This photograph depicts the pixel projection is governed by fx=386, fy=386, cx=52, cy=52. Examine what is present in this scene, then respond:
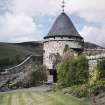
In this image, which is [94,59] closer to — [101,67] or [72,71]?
[72,71]

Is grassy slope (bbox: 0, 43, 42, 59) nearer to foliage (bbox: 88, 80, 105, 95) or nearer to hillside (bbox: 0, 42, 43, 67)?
hillside (bbox: 0, 42, 43, 67)

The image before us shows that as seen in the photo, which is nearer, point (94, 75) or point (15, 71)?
point (94, 75)

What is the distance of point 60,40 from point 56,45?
0.74 metres

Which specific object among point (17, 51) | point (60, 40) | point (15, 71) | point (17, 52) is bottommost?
point (15, 71)

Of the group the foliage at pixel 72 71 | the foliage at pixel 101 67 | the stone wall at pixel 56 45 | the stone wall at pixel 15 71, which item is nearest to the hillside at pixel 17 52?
the stone wall at pixel 56 45

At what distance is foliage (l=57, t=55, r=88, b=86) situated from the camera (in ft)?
115

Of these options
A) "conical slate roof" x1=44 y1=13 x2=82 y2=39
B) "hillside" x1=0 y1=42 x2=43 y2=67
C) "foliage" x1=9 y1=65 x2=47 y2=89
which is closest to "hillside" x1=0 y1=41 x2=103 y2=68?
"hillside" x1=0 y1=42 x2=43 y2=67

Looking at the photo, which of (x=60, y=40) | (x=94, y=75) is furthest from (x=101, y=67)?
(x=60, y=40)

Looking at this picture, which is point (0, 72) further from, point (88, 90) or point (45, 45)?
point (88, 90)

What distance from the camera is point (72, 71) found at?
3556cm

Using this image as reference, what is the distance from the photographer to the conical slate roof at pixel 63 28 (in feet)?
145

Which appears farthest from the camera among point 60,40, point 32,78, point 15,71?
point 60,40

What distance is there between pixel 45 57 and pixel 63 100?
20982 mm

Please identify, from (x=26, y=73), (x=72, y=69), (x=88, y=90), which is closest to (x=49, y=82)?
(x=26, y=73)
